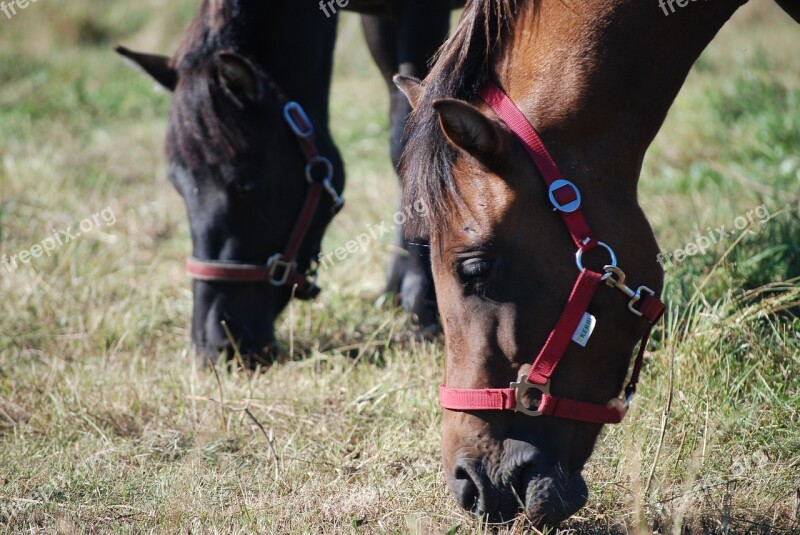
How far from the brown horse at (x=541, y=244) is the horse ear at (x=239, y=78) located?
1.44m

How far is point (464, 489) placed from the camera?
2.25m

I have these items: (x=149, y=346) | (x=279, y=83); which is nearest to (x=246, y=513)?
(x=149, y=346)

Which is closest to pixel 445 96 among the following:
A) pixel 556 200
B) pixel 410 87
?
pixel 410 87

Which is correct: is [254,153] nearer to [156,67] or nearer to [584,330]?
[156,67]

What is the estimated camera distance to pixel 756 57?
287 inches

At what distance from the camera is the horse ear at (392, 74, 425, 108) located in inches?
102

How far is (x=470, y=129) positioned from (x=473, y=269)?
1.19 ft

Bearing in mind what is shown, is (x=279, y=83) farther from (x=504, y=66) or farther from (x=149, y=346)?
(x=504, y=66)

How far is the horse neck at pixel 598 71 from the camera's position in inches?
89.6
